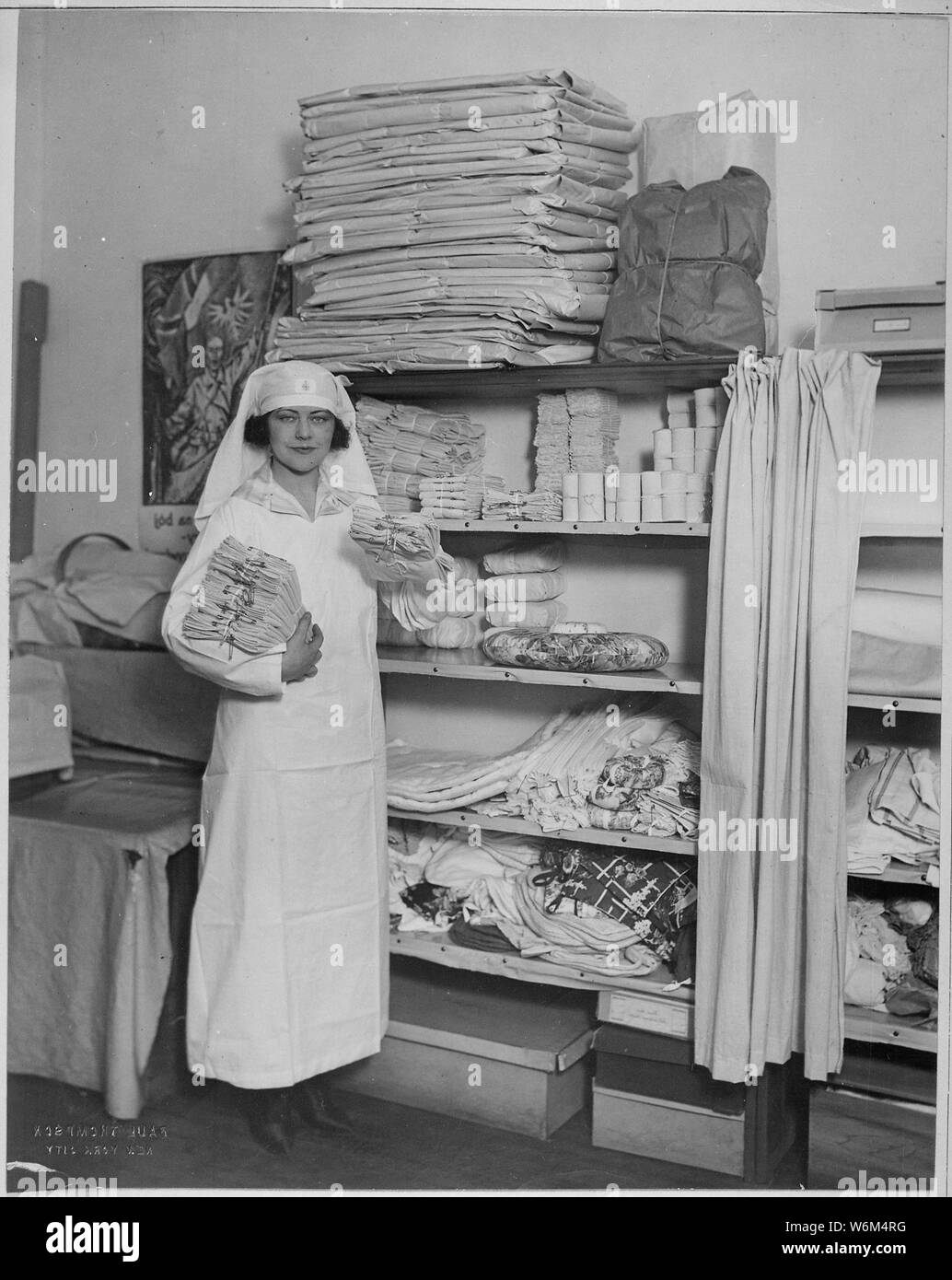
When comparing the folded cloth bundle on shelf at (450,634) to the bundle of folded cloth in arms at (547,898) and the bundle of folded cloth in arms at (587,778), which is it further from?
the bundle of folded cloth in arms at (547,898)

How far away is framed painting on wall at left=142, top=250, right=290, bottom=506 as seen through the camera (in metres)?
4.28

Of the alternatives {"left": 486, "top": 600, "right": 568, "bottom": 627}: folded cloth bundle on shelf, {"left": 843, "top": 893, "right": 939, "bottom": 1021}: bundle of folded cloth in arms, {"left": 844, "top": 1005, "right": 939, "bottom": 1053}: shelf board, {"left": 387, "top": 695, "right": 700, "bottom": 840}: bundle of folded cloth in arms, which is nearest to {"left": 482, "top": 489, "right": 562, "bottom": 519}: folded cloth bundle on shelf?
{"left": 486, "top": 600, "right": 568, "bottom": 627}: folded cloth bundle on shelf

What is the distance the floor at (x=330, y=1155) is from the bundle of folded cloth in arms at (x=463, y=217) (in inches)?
88.1

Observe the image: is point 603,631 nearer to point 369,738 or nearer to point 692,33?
point 369,738

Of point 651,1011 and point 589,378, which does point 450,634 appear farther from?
point 651,1011

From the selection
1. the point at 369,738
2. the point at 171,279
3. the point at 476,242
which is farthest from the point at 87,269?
the point at 369,738

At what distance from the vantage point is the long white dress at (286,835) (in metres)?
3.33

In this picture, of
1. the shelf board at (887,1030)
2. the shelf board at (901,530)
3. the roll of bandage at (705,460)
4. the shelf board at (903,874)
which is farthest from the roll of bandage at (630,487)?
the shelf board at (887,1030)

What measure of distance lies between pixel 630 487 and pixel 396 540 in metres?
0.69

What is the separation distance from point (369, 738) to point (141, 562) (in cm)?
134

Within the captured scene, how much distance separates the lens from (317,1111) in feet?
11.8

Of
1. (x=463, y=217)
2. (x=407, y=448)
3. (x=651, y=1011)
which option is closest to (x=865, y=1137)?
(x=651, y=1011)

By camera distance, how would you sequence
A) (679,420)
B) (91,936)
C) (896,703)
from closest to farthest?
(896,703), (679,420), (91,936)

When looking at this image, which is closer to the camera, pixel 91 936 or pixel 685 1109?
pixel 685 1109
